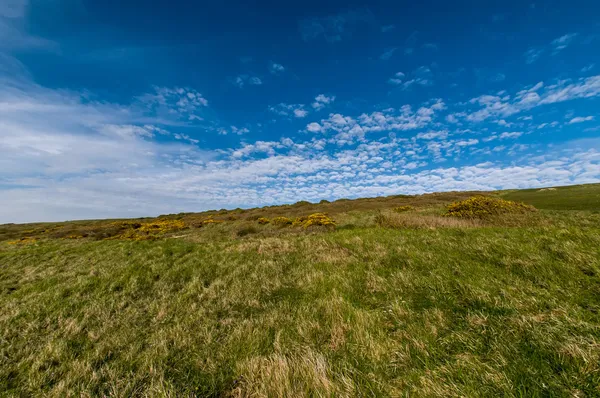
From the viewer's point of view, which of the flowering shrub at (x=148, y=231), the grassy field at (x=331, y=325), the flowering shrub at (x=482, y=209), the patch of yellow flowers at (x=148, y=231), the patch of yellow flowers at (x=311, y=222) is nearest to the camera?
the grassy field at (x=331, y=325)

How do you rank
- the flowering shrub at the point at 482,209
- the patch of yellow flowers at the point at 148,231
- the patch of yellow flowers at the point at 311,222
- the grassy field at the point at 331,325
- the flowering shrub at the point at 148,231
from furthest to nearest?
the flowering shrub at the point at 148,231 → the patch of yellow flowers at the point at 148,231 → the patch of yellow flowers at the point at 311,222 → the flowering shrub at the point at 482,209 → the grassy field at the point at 331,325

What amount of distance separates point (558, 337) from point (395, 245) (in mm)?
6957

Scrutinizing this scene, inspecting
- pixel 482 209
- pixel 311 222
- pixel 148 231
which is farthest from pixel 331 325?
pixel 148 231

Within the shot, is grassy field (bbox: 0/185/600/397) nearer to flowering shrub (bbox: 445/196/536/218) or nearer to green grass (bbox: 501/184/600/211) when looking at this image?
flowering shrub (bbox: 445/196/536/218)

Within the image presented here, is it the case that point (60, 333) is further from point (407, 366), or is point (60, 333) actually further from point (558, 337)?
point (558, 337)

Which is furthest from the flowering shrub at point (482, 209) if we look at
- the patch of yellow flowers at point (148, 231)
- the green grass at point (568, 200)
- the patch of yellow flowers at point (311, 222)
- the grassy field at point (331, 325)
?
the patch of yellow flowers at point (148, 231)

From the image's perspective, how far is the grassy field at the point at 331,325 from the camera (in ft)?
10.1

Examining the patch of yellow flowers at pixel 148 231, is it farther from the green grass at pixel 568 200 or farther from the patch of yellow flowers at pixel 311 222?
the green grass at pixel 568 200

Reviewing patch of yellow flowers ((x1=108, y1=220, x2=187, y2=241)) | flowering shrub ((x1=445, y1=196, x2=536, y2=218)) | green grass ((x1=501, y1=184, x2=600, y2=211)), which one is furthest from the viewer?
patch of yellow flowers ((x1=108, y1=220, x2=187, y2=241))

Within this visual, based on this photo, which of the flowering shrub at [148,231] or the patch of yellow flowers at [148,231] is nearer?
the patch of yellow flowers at [148,231]

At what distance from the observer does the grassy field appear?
10.1ft

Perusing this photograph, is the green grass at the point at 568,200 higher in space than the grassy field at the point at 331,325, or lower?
higher

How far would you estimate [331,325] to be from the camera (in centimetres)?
490

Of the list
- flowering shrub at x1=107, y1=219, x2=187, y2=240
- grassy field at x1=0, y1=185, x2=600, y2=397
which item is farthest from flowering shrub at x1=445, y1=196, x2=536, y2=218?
flowering shrub at x1=107, y1=219, x2=187, y2=240
